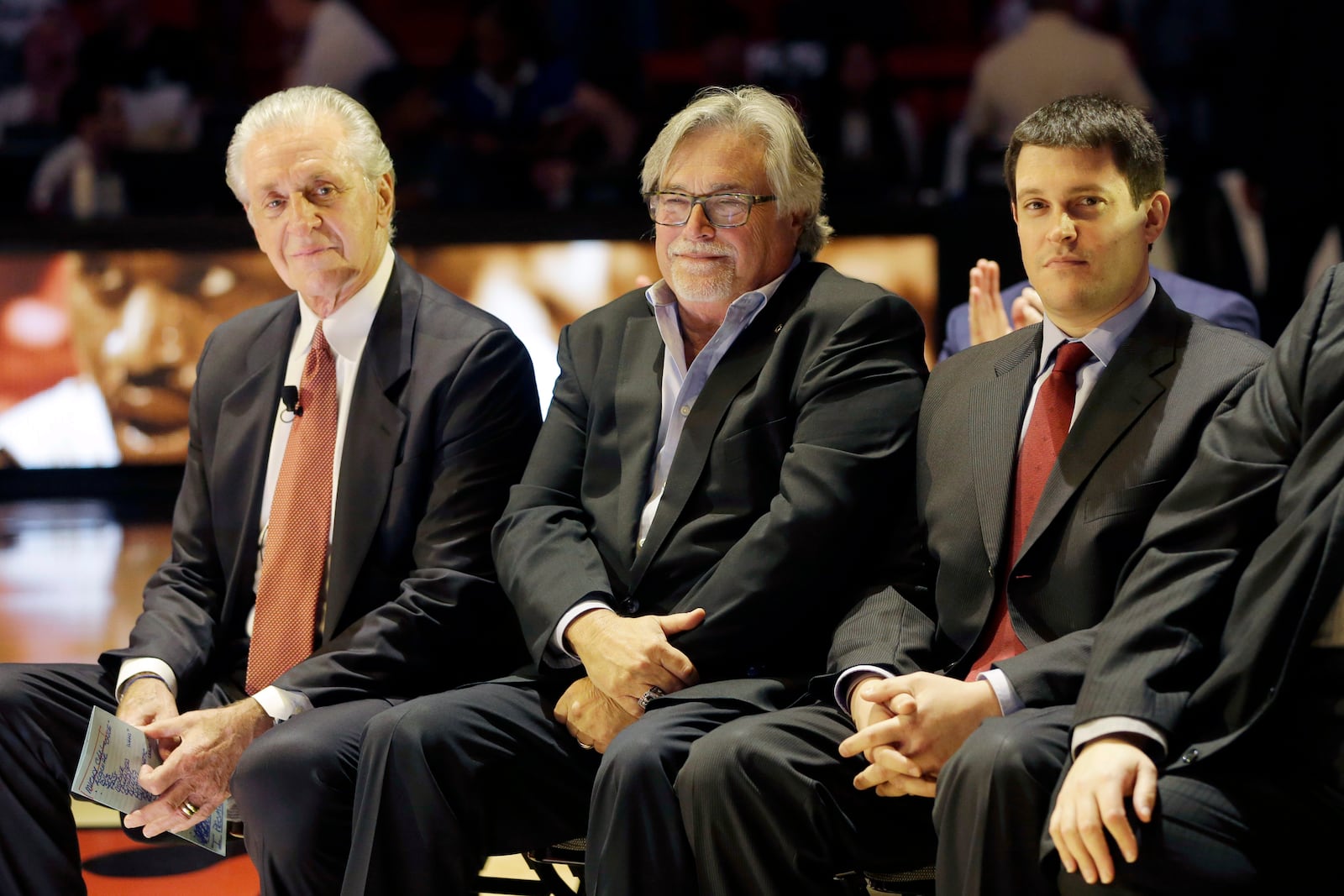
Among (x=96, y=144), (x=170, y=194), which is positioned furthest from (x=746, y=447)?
(x=96, y=144)

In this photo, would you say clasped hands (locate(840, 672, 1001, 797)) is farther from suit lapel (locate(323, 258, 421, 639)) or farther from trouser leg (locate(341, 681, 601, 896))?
suit lapel (locate(323, 258, 421, 639))

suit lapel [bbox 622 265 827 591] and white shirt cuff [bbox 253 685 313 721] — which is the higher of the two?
suit lapel [bbox 622 265 827 591]

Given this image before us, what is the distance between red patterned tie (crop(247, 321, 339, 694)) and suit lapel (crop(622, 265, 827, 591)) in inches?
26.3

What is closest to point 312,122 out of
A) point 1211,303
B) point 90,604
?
point 1211,303

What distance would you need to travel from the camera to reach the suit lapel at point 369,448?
9.44ft

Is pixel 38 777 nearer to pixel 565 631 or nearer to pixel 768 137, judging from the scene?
pixel 565 631

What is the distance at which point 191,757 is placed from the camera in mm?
2646

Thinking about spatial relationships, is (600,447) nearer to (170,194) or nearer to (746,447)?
(746,447)

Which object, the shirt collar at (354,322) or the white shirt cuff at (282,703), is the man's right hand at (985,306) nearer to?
the shirt collar at (354,322)

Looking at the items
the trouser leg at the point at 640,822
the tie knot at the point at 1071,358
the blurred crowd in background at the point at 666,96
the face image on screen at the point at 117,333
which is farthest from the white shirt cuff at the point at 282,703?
the face image on screen at the point at 117,333

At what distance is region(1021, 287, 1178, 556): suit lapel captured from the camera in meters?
2.38

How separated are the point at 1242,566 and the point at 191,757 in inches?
71.9

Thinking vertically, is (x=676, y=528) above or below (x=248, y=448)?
below

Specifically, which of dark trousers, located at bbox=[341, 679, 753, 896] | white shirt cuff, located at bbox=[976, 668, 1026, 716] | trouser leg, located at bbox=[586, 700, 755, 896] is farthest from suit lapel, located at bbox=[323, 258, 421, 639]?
white shirt cuff, located at bbox=[976, 668, 1026, 716]
